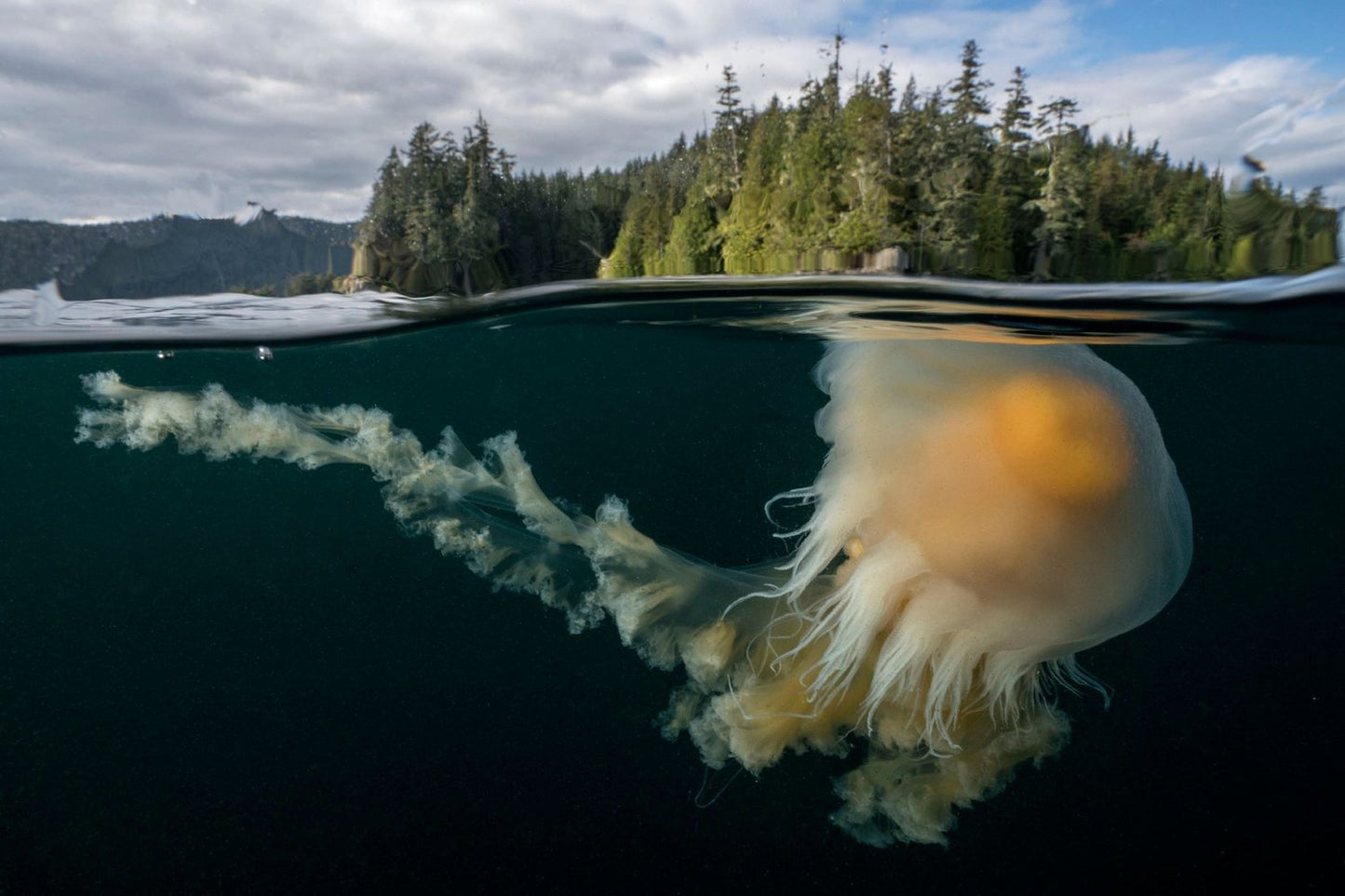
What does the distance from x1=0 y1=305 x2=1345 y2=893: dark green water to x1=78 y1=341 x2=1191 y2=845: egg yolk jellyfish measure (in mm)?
1494

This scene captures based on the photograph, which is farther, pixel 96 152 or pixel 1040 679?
pixel 1040 679

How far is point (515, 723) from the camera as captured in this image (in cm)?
630

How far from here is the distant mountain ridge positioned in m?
3.67

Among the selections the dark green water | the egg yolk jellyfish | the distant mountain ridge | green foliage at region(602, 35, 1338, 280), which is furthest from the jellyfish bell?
the distant mountain ridge

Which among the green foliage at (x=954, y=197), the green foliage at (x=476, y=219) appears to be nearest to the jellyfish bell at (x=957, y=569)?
the green foliage at (x=954, y=197)

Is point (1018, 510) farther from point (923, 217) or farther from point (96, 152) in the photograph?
point (96, 152)

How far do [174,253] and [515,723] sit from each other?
4489 mm

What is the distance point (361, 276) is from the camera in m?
4.18

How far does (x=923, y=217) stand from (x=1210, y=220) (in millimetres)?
1377

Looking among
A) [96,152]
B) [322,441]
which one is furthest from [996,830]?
[96,152]

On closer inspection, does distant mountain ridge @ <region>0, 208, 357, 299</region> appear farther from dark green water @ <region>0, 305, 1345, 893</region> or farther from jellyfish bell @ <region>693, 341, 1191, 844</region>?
jellyfish bell @ <region>693, 341, 1191, 844</region>

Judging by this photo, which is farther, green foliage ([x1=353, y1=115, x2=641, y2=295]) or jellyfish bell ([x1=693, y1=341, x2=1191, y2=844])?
green foliage ([x1=353, y1=115, x2=641, y2=295])

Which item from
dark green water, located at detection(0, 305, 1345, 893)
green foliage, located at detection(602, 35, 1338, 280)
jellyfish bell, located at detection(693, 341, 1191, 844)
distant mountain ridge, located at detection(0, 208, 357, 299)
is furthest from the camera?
dark green water, located at detection(0, 305, 1345, 893)

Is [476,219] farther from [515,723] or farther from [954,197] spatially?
[515,723]
